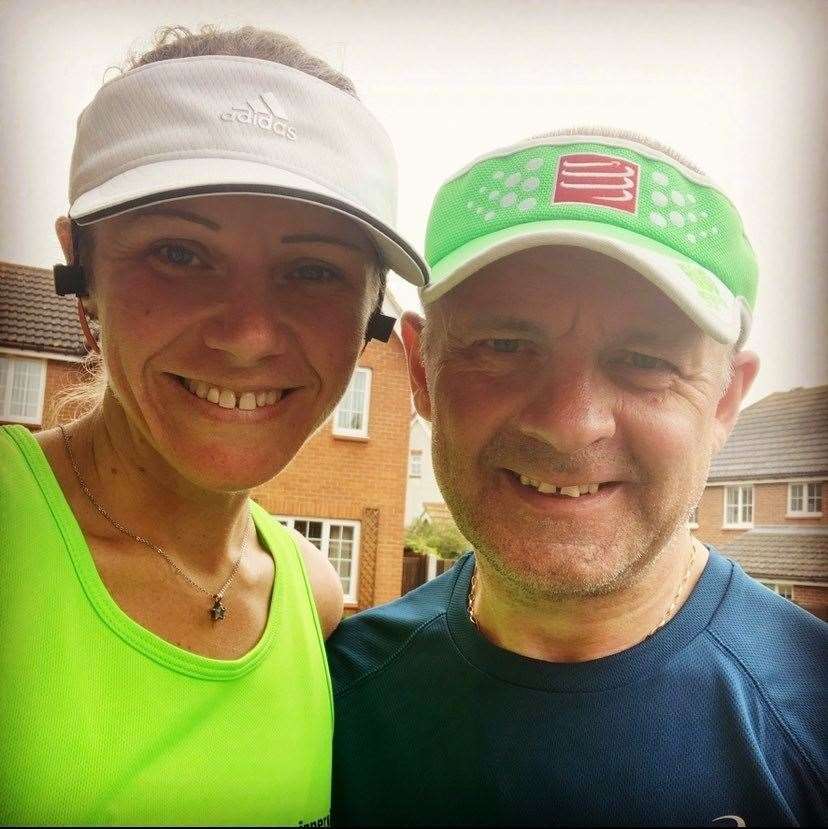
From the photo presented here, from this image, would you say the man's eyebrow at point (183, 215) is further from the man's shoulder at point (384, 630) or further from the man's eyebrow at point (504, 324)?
the man's shoulder at point (384, 630)

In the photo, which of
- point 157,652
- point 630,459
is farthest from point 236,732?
point 630,459

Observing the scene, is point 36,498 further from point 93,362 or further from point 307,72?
point 307,72

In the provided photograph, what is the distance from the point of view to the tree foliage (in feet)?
10.9

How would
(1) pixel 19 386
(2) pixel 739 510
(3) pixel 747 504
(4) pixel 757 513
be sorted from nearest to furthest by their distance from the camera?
(1) pixel 19 386
(4) pixel 757 513
(2) pixel 739 510
(3) pixel 747 504

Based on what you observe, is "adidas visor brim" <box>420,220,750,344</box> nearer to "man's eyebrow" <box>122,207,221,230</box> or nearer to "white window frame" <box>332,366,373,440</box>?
"man's eyebrow" <box>122,207,221,230</box>

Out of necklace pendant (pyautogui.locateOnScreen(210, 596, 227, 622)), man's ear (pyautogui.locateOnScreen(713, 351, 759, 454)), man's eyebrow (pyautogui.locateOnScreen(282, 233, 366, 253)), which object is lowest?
necklace pendant (pyautogui.locateOnScreen(210, 596, 227, 622))

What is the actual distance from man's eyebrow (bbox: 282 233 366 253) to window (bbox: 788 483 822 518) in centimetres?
72

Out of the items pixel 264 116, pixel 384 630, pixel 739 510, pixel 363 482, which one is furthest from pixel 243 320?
pixel 363 482

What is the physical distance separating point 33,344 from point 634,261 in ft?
3.28

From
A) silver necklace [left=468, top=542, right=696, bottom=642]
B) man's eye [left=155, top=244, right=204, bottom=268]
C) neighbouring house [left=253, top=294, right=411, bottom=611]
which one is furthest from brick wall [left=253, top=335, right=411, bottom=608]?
man's eye [left=155, top=244, right=204, bottom=268]

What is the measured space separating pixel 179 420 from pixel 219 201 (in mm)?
326

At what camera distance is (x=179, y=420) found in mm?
992

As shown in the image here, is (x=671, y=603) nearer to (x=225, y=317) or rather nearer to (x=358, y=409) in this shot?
(x=225, y=317)

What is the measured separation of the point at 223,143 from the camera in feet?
2.86
